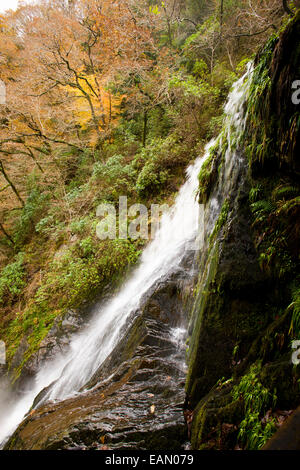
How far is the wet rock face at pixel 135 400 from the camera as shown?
8.25ft

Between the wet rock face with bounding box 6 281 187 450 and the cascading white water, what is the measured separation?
1.85ft

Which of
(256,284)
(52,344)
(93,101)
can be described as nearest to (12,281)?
(52,344)

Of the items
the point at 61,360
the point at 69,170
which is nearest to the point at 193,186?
the point at 61,360

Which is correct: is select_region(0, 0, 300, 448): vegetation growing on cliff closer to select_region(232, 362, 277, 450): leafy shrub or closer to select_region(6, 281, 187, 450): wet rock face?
select_region(232, 362, 277, 450): leafy shrub

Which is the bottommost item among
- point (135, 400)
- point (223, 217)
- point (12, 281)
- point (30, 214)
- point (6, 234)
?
point (12, 281)

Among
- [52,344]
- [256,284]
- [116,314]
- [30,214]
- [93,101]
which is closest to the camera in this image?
[256,284]

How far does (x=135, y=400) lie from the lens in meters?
3.02

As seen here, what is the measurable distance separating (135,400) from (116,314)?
2.69m

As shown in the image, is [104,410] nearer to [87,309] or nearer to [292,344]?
[292,344]

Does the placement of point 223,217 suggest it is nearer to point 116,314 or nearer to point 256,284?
point 256,284

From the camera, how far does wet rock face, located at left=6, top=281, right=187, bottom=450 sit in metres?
2.51

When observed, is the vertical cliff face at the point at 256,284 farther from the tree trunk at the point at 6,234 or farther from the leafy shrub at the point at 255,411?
the tree trunk at the point at 6,234

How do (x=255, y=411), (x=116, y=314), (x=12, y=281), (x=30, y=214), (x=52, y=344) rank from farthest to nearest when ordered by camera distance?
1. (x=30, y=214)
2. (x=12, y=281)
3. (x=52, y=344)
4. (x=116, y=314)
5. (x=255, y=411)

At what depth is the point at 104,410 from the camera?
9.59ft
